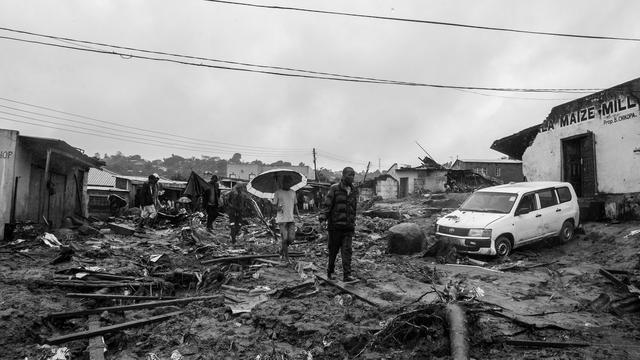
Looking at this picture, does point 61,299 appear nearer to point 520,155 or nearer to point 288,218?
point 288,218

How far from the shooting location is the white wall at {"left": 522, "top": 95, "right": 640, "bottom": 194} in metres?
11.3

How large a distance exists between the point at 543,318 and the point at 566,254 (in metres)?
5.90

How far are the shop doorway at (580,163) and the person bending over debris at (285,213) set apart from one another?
11.0m

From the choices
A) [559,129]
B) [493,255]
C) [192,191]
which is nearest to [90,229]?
[192,191]

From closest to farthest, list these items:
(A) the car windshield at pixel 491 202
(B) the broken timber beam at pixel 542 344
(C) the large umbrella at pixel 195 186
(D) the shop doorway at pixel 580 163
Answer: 1. (B) the broken timber beam at pixel 542 344
2. (A) the car windshield at pixel 491 202
3. (D) the shop doorway at pixel 580 163
4. (C) the large umbrella at pixel 195 186

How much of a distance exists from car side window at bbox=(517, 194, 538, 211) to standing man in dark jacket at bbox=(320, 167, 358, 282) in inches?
206

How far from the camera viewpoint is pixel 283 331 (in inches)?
172

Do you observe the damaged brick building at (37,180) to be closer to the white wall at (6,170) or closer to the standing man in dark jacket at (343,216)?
the white wall at (6,170)

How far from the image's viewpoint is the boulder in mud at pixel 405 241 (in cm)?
980

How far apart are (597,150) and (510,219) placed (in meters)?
6.44

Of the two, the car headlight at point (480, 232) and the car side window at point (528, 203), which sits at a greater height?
the car side window at point (528, 203)

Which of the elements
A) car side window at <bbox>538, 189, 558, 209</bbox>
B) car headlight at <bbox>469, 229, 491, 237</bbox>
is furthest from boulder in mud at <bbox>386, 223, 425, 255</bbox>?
car side window at <bbox>538, 189, 558, 209</bbox>

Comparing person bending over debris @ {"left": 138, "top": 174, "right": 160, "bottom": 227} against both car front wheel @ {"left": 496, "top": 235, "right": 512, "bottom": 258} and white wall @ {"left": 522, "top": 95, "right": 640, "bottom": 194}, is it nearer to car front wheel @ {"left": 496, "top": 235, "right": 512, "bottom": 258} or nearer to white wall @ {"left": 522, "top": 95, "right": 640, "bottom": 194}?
car front wheel @ {"left": 496, "top": 235, "right": 512, "bottom": 258}

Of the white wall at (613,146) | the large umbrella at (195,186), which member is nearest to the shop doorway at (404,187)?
the white wall at (613,146)
